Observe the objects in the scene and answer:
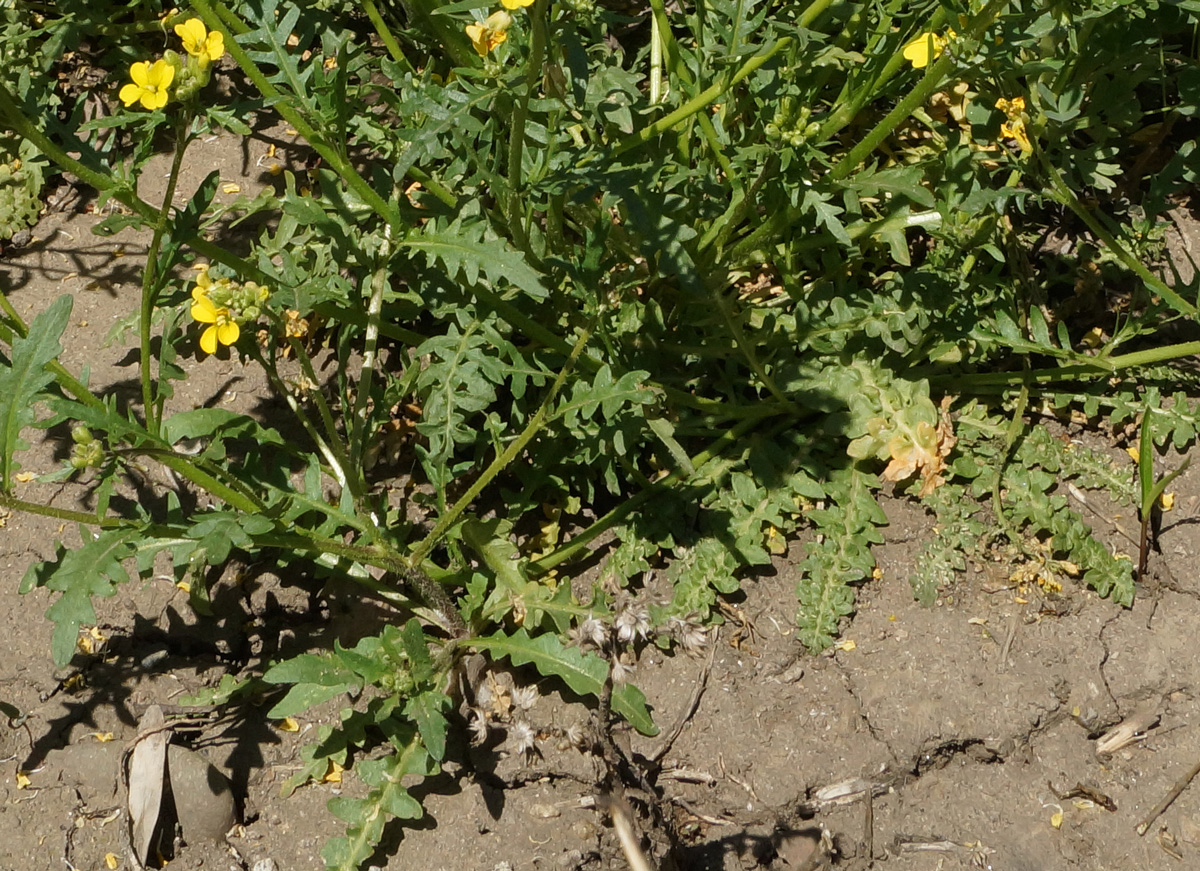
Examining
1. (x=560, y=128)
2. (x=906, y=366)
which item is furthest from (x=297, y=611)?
(x=906, y=366)

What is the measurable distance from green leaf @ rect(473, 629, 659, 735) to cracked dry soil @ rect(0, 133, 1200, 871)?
0.50 ft

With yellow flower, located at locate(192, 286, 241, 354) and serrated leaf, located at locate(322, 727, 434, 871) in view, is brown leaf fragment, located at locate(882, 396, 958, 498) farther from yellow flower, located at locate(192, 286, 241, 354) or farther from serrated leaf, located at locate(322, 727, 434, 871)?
yellow flower, located at locate(192, 286, 241, 354)

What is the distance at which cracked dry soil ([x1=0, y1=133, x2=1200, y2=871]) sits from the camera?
2.77 m

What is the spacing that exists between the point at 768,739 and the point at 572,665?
615mm

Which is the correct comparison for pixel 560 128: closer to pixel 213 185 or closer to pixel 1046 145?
pixel 213 185

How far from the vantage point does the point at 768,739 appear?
2.91 metres

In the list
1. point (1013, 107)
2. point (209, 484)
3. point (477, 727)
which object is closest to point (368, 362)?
point (209, 484)

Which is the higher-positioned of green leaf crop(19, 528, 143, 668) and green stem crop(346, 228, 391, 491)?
green stem crop(346, 228, 391, 491)

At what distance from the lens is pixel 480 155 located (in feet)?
9.36

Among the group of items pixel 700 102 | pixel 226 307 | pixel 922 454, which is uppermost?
pixel 700 102

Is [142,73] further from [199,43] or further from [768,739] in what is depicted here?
[768,739]

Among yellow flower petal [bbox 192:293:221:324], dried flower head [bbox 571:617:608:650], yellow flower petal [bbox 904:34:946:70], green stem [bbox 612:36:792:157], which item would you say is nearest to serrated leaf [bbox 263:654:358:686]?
dried flower head [bbox 571:617:608:650]

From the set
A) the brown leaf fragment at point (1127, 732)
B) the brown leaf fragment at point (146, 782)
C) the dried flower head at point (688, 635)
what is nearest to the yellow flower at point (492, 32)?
the dried flower head at point (688, 635)

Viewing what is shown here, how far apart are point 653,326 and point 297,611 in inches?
52.7
